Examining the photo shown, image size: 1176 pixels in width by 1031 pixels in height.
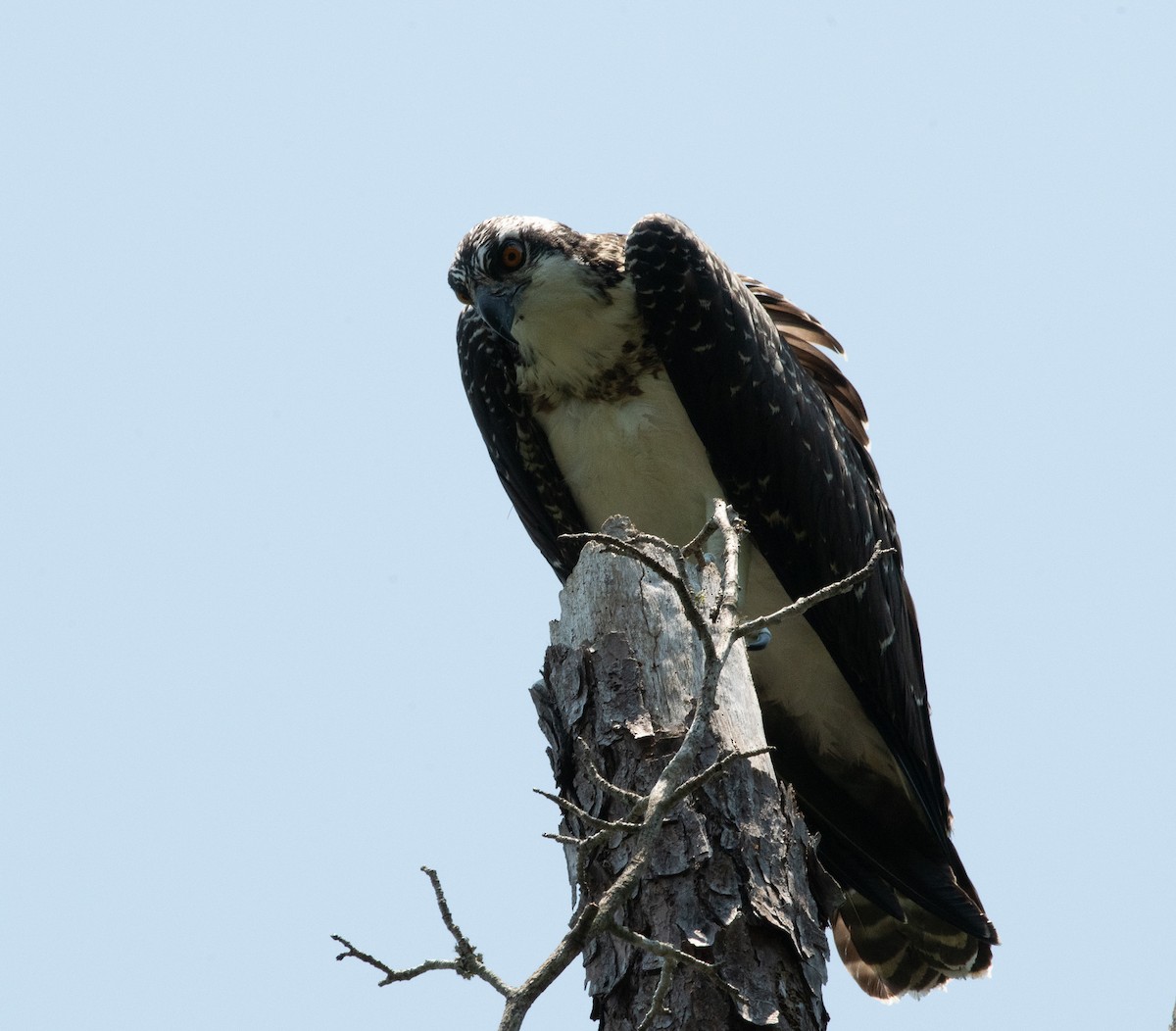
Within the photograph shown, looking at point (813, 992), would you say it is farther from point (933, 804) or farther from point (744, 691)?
point (933, 804)

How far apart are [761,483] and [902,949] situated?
180 cm

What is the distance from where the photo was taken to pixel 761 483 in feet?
17.7

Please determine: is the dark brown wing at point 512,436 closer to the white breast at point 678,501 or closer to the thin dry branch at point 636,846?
the white breast at point 678,501

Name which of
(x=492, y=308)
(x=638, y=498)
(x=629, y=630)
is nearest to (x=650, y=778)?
(x=629, y=630)

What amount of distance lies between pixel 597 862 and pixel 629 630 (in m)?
0.72

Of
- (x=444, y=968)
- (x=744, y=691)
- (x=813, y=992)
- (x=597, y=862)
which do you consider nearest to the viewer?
(x=444, y=968)

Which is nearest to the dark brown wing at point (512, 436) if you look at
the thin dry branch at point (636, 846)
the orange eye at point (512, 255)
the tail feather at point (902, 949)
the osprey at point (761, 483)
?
the osprey at point (761, 483)

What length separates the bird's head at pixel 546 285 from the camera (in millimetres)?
5461

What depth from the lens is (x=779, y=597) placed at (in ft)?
18.5

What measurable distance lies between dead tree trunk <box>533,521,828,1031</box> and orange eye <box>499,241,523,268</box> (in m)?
1.73

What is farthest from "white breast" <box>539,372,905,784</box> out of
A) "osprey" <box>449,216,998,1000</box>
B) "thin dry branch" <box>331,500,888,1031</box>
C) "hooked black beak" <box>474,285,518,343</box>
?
"thin dry branch" <box>331,500,888,1031</box>

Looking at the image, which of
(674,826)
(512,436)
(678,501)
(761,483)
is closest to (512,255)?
(512,436)

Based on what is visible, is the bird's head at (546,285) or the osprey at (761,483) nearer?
the osprey at (761,483)

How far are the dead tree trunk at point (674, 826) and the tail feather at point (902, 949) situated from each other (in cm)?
166
